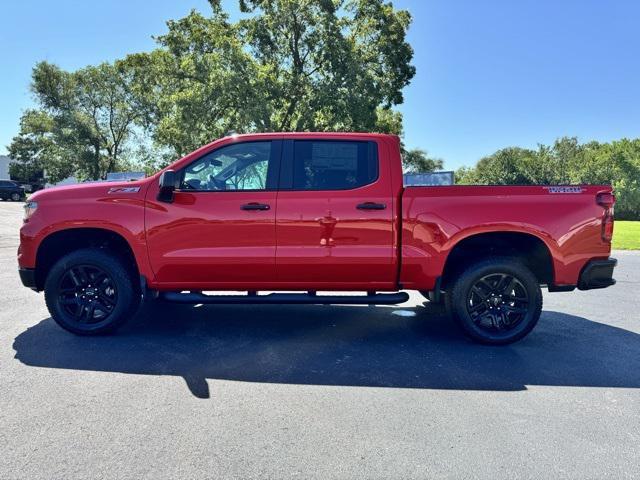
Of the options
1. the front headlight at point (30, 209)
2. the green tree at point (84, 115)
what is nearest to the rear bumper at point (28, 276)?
the front headlight at point (30, 209)

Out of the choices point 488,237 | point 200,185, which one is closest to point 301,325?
point 200,185

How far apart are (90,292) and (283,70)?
729 inches

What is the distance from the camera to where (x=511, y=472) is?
2525 millimetres

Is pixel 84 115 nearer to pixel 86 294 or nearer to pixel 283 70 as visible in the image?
pixel 283 70

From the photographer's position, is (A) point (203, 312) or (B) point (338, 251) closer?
(B) point (338, 251)

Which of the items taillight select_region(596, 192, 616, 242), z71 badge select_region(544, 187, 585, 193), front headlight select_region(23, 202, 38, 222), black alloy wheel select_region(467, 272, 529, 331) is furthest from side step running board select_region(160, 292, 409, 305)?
taillight select_region(596, 192, 616, 242)

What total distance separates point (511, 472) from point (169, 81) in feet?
79.5

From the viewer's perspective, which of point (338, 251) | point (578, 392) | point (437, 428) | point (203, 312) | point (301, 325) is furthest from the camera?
point (203, 312)

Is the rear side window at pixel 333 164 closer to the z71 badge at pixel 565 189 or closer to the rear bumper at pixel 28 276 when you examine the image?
the z71 badge at pixel 565 189

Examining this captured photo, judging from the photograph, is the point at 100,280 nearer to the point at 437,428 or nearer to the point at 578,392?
the point at 437,428

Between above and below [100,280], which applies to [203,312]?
below

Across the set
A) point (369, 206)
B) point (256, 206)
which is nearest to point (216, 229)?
point (256, 206)

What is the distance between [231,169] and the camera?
15.4 ft

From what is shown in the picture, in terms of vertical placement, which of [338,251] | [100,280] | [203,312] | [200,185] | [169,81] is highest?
[169,81]
